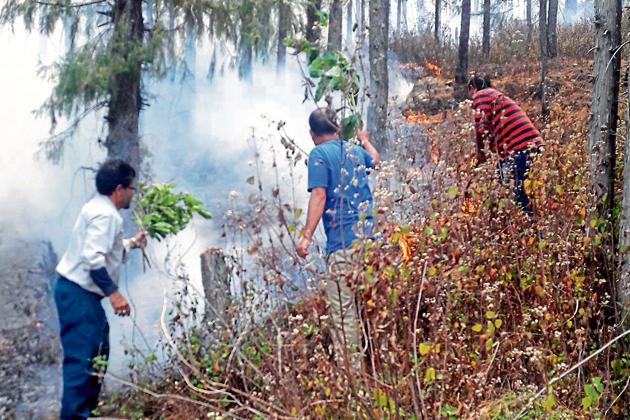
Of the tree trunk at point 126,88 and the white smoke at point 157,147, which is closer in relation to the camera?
the tree trunk at point 126,88

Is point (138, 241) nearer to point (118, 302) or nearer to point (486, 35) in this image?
point (118, 302)

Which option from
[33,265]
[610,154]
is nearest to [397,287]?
[610,154]

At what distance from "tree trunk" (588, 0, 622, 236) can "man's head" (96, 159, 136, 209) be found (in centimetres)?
273

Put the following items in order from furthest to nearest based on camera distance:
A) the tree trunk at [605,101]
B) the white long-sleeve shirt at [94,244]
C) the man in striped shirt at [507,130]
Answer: the man in striped shirt at [507,130] < the tree trunk at [605,101] < the white long-sleeve shirt at [94,244]

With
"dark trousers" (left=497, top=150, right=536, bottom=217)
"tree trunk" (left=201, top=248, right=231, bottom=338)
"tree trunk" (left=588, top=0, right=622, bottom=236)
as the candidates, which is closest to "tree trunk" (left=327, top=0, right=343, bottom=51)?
"dark trousers" (left=497, top=150, right=536, bottom=217)

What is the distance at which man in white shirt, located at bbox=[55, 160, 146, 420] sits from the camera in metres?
4.32

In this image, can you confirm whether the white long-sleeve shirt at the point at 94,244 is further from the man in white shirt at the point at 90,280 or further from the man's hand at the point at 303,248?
the man's hand at the point at 303,248

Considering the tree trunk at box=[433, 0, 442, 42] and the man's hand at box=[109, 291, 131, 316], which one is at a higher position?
the tree trunk at box=[433, 0, 442, 42]

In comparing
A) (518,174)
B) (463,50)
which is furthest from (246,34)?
(463,50)

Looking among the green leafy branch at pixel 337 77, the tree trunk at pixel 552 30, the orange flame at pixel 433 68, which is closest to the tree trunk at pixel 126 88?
the green leafy branch at pixel 337 77

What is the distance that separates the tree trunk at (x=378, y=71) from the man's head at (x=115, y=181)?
4424 millimetres

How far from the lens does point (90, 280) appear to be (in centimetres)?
441

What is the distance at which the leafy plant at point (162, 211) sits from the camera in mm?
4922

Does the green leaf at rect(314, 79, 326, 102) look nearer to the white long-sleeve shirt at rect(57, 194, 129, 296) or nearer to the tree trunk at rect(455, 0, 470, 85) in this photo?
the white long-sleeve shirt at rect(57, 194, 129, 296)
